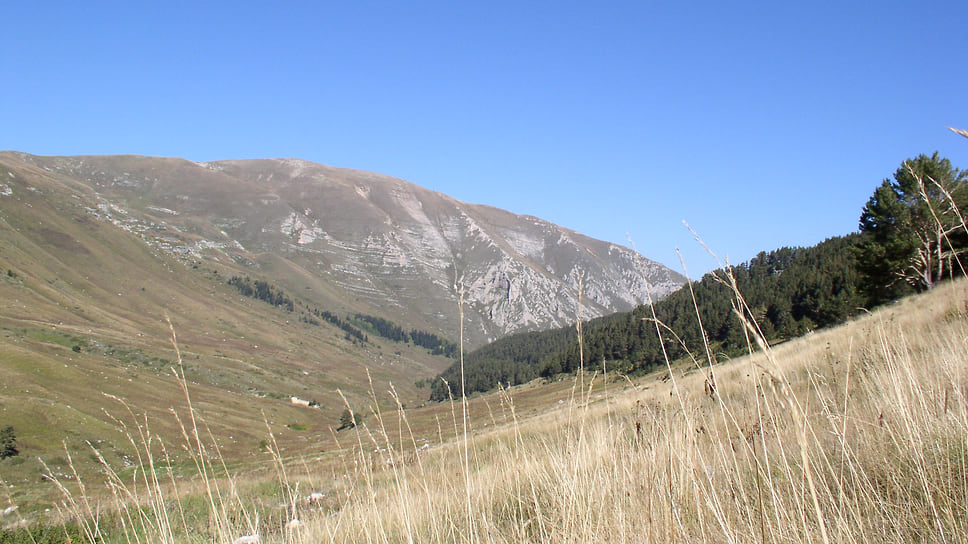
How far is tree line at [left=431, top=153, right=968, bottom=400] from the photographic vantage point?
4.01 m

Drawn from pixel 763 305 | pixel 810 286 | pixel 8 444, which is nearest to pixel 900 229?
pixel 763 305

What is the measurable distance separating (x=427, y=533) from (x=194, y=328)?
572 feet

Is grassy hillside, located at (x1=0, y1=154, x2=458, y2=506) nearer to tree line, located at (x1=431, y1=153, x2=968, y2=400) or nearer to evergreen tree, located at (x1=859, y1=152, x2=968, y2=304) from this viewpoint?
tree line, located at (x1=431, y1=153, x2=968, y2=400)

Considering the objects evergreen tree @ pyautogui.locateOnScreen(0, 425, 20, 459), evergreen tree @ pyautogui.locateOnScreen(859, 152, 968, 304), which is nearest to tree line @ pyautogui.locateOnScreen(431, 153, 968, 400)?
evergreen tree @ pyautogui.locateOnScreen(859, 152, 968, 304)

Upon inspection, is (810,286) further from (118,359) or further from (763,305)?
(118,359)

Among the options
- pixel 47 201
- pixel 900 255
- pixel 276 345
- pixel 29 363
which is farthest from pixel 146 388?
pixel 47 201

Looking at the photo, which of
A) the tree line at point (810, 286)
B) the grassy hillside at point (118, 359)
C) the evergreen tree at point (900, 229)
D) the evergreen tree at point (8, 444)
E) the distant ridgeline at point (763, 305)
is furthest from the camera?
the distant ridgeline at point (763, 305)

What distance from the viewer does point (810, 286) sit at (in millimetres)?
69750

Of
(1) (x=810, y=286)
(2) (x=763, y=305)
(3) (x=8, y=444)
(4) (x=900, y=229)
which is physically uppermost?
(4) (x=900, y=229)

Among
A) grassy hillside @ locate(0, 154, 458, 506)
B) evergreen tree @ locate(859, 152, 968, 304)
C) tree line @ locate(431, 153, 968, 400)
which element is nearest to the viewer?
tree line @ locate(431, 153, 968, 400)

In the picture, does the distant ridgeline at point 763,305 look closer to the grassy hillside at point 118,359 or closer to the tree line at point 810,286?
the tree line at point 810,286

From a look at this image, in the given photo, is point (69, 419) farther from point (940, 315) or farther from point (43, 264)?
point (43, 264)

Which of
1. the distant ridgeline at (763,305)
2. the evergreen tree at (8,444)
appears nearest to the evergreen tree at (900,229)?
the distant ridgeline at (763,305)

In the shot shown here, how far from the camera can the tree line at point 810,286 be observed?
4006 millimetres
